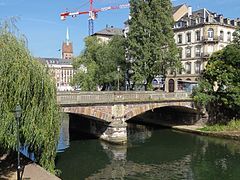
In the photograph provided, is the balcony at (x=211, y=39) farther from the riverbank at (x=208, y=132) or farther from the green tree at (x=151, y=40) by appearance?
the riverbank at (x=208, y=132)

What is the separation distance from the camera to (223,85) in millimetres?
40375

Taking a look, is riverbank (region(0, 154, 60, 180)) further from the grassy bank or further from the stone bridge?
the grassy bank

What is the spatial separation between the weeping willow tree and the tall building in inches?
1625

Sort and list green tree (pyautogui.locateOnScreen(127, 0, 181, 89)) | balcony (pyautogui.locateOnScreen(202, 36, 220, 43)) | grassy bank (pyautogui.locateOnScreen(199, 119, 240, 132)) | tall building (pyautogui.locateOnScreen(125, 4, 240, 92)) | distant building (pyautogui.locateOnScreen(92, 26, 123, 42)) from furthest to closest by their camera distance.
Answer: distant building (pyautogui.locateOnScreen(92, 26, 123, 42)) → tall building (pyautogui.locateOnScreen(125, 4, 240, 92)) → balcony (pyautogui.locateOnScreen(202, 36, 220, 43)) → green tree (pyautogui.locateOnScreen(127, 0, 181, 89)) → grassy bank (pyautogui.locateOnScreen(199, 119, 240, 132))

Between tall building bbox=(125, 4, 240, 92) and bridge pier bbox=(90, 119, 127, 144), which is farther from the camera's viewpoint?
tall building bbox=(125, 4, 240, 92)

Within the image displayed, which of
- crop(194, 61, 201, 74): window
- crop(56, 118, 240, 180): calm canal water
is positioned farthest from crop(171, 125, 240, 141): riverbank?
crop(194, 61, 201, 74): window

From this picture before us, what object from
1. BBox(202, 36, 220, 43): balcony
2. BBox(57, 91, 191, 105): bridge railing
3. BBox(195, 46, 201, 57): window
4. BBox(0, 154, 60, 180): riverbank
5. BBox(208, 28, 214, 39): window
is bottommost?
BBox(0, 154, 60, 180): riverbank

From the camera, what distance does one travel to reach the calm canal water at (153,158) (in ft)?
79.9

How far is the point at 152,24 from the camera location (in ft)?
151

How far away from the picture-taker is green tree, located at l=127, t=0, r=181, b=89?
149 ft

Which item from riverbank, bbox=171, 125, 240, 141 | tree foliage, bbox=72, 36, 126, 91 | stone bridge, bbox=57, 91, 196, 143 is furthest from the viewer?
tree foliage, bbox=72, 36, 126, 91

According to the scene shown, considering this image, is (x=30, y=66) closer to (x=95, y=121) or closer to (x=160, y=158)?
(x=160, y=158)

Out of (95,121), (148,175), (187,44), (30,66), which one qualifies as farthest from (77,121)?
(187,44)

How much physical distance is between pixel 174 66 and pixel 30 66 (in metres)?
31.7
